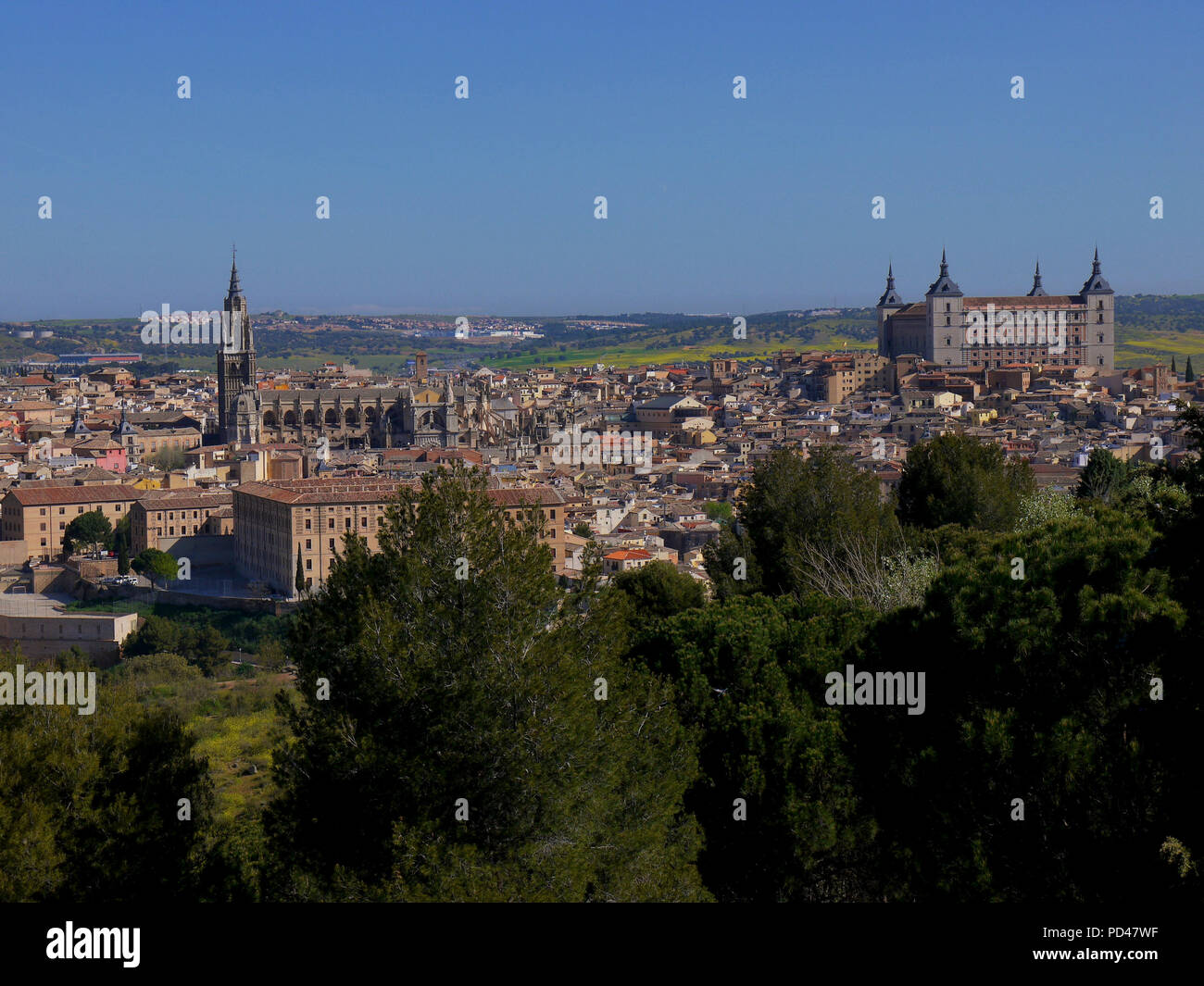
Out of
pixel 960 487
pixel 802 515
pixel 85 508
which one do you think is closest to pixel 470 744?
pixel 802 515

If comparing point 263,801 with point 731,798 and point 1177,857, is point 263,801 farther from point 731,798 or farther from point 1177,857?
point 1177,857

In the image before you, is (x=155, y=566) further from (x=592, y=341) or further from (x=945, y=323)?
(x=592, y=341)

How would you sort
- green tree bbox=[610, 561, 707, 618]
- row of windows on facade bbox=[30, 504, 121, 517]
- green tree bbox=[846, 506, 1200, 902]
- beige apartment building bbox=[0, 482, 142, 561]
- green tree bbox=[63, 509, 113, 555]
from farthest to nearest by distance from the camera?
row of windows on facade bbox=[30, 504, 121, 517] → beige apartment building bbox=[0, 482, 142, 561] → green tree bbox=[63, 509, 113, 555] → green tree bbox=[610, 561, 707, 618] → green tree bbox=[846, 506, 1200, 902]

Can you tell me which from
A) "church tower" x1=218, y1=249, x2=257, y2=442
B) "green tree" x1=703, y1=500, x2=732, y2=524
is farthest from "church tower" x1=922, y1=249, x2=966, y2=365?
"green tree" x1=703, y1=500, x2=732, y2=524

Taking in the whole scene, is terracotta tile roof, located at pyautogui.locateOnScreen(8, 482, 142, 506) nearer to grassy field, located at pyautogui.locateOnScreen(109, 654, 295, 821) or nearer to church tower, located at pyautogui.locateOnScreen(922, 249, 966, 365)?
grassy field, located at pyautogui.locateOnScreen(109, 654, 295, 821)

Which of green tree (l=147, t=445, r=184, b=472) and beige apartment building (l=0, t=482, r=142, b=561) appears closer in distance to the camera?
beige apartment building (l=0, t=482, r=142, b=561)

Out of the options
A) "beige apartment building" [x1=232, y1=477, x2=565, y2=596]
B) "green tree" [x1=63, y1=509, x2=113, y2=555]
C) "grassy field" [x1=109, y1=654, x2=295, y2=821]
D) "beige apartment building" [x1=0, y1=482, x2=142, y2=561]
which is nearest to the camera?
"grassy field" [x1=109, y1=654, x2=295, y2=821]

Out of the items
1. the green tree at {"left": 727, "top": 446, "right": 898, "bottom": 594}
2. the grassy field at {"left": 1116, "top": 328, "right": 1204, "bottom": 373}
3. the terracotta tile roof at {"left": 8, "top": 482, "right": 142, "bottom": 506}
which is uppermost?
the grassy field at {"left": 1116, "top": 328, "right": 1204, "bottom": 373}

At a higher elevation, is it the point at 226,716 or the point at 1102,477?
the point at 1102,477
